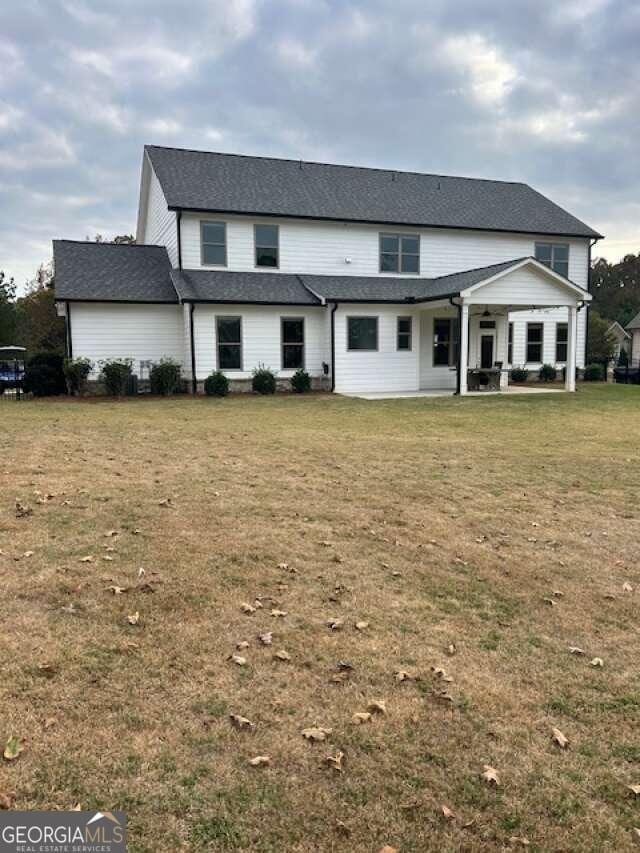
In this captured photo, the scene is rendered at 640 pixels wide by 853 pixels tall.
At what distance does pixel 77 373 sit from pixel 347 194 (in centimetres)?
1278

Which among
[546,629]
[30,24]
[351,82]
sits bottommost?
[546,629]

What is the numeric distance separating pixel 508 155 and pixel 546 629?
2862 cm

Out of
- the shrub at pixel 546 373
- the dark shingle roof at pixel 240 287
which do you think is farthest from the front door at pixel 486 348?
the dark shingle roof at pixel 240 287

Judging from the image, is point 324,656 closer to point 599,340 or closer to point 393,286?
point 393,286

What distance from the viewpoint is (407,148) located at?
29.6 metres

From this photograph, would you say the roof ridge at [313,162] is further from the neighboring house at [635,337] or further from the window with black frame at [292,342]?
the neighboring house at [635,337]

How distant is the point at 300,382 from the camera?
2077 centimetres

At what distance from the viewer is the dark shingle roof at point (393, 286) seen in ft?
66.4

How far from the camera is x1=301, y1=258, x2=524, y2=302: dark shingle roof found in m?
20.2

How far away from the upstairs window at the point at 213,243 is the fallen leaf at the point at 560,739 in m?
20.6

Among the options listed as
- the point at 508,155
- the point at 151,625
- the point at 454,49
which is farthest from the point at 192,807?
the point at 508,155

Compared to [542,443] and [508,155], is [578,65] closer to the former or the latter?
[508,155]

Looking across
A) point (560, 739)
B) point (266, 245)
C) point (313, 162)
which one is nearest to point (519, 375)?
point (266, 245)

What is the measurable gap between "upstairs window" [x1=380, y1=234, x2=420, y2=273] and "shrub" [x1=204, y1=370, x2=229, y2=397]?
8.40 metres
